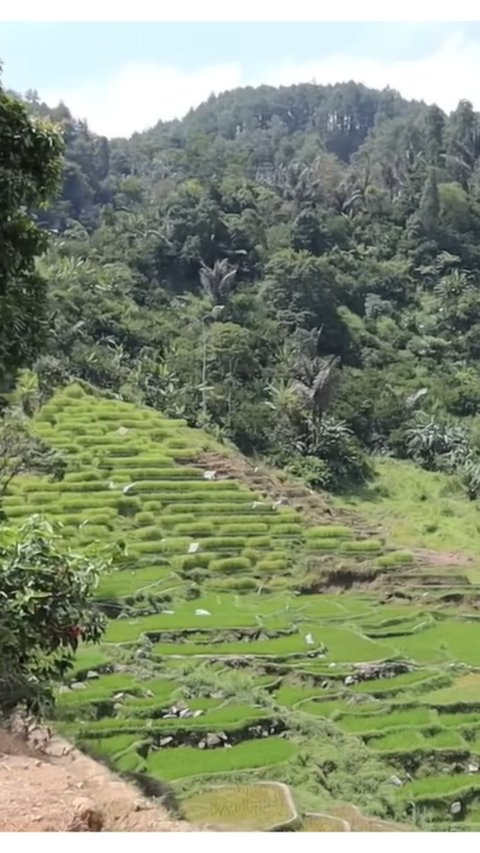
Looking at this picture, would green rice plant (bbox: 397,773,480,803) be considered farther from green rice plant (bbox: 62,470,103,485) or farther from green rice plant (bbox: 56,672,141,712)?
green rice plant (bbox: 62,470,103,485)

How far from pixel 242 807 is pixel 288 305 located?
9721mm

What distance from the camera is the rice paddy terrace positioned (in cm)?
439

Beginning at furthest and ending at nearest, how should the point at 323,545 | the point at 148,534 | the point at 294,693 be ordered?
the point at 323,545 < the point at 148,534 < the point at 294,693

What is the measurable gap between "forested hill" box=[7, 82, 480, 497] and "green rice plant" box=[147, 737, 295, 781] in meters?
2.00

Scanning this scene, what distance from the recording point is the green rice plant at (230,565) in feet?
21.5

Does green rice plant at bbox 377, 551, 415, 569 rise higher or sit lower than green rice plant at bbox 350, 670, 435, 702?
higher

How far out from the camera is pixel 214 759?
448 cm

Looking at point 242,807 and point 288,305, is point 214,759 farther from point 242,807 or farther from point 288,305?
point 288,305

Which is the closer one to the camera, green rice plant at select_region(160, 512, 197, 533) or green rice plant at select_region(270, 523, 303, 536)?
green rice plant at select_region(160, 512, 197, 533)

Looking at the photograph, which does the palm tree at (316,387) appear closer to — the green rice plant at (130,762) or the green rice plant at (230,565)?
the green rice plant at (230,565)

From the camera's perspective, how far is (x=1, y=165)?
104 inches

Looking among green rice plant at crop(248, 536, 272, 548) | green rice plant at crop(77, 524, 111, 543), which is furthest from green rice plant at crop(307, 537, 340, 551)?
green rice plant at crop(77, 524, 111, 543)

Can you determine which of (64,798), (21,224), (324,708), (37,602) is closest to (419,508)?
(324,708)

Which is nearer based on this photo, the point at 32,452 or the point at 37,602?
the point at 37,602
